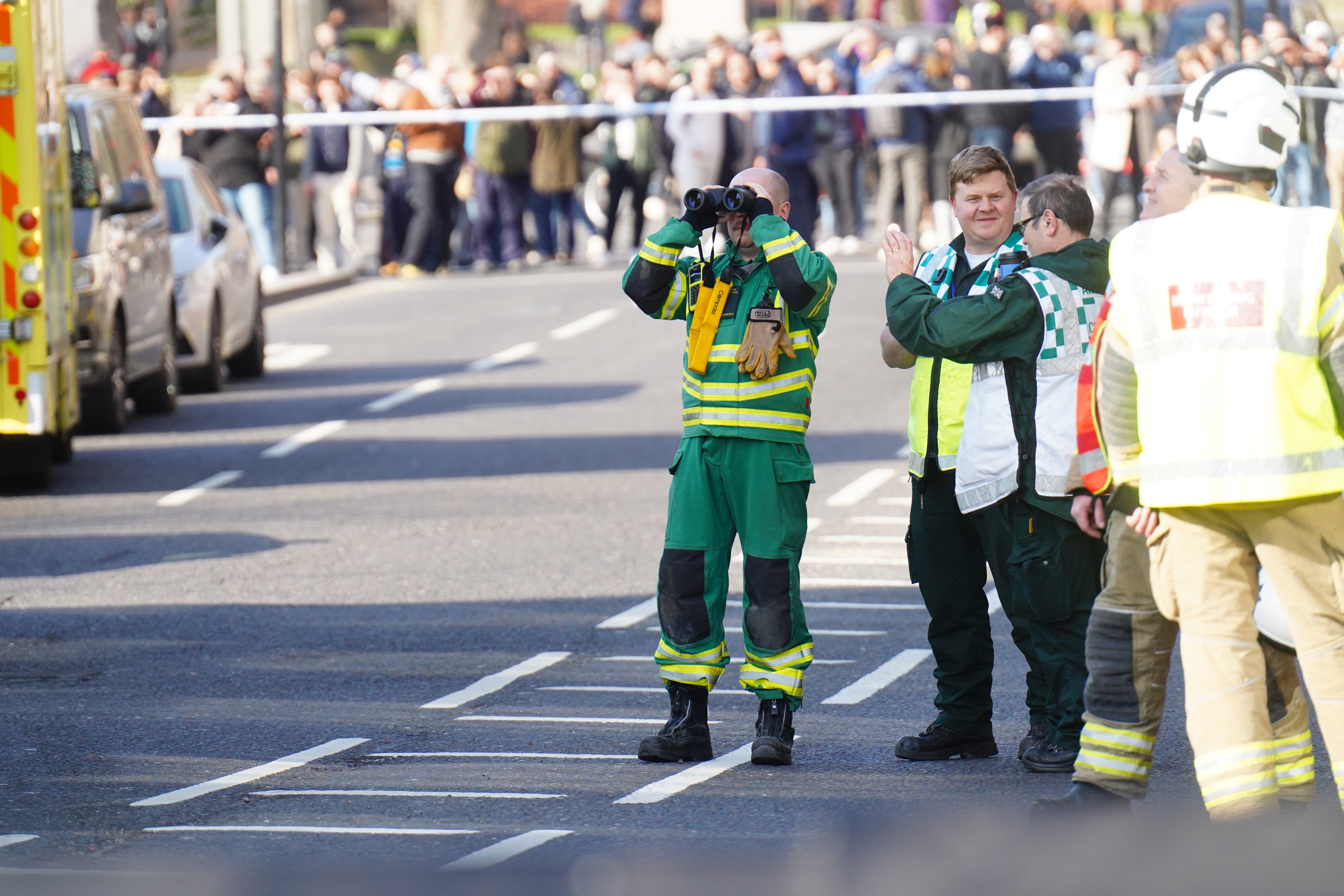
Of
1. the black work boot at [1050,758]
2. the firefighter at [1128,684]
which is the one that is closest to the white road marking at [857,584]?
the black work boot at [1050,758]

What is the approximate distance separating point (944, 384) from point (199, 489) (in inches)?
273

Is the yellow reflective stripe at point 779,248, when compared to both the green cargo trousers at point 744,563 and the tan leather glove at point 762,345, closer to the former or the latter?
the tan leather glove at point 762,345

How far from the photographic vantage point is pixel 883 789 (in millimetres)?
6539

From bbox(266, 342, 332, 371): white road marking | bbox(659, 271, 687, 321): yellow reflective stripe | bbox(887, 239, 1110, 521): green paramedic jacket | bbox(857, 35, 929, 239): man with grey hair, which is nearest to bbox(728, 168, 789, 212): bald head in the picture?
bbox(659, 271, 687, 321): yellow reflective stripe

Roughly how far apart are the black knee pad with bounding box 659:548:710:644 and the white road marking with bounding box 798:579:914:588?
3.21 metres

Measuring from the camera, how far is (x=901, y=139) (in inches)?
924

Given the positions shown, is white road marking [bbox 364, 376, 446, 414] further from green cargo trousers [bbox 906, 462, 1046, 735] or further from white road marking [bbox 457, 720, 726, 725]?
green cargo trousers [bbox 906, 462, 1046, 735]

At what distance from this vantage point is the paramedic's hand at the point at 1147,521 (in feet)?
17.7

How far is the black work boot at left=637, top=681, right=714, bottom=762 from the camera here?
6.92 meters

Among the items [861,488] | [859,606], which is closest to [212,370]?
[861,488]

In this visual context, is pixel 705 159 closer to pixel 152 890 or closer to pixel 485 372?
pixel 485 372

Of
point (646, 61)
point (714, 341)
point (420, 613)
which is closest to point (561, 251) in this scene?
point (646, 61)

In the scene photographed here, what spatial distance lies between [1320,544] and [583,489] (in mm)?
7873

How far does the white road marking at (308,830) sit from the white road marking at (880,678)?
2.21 metres
